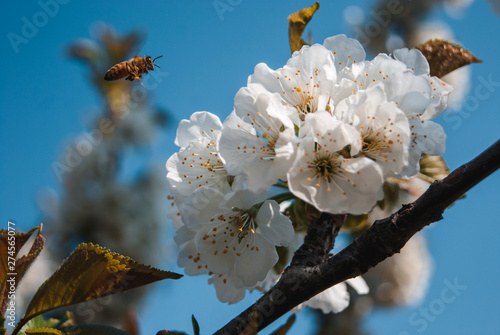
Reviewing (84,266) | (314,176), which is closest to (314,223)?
(314,176)

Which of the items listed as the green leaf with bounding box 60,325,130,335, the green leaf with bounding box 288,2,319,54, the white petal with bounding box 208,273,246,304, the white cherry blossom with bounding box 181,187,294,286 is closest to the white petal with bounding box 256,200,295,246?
the white cherry blossom with bounding box 181,187,294,286

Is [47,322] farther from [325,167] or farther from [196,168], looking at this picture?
[325,167]

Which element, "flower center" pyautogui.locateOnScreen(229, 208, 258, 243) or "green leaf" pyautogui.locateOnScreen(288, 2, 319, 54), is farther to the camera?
"green leaf" pyautogui.locateOnScreen(288, 2, 319, 54)

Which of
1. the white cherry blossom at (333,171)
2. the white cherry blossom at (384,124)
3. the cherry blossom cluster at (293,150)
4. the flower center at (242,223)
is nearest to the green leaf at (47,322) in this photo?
the cherry blossom cluster at (293,150)

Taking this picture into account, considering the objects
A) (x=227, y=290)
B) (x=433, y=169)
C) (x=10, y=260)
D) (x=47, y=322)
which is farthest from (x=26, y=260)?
(x=433, y=169)

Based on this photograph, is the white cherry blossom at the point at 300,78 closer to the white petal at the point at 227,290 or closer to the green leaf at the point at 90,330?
the white petal at the point at 227,290

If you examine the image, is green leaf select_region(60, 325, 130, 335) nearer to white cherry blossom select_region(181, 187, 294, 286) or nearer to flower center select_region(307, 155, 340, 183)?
white cherry blossom select_region(181, 187, 294, 286)
